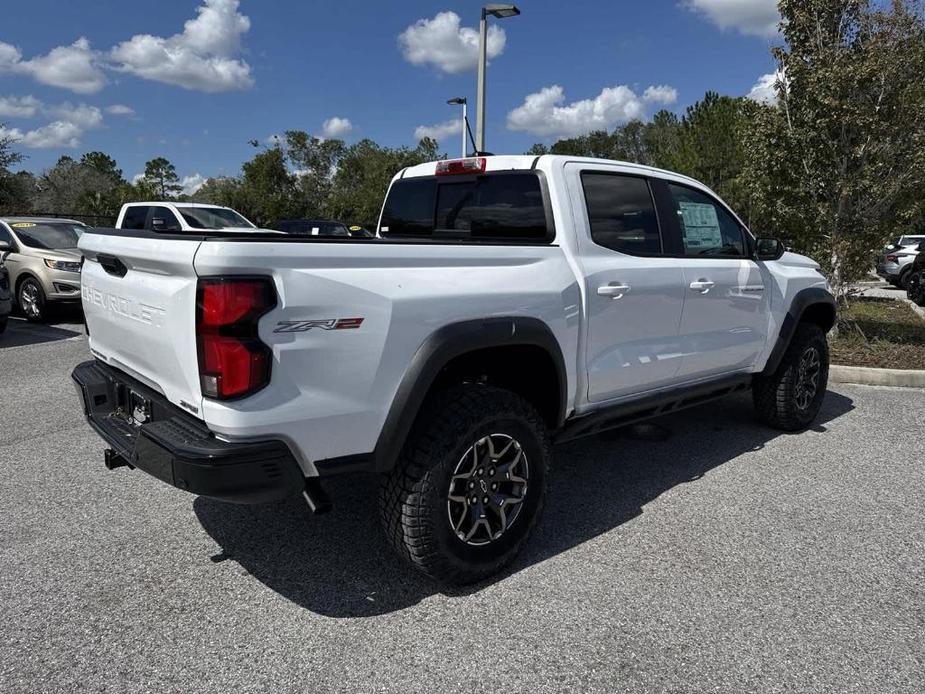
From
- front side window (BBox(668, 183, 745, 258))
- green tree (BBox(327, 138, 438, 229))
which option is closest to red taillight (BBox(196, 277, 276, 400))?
front side window (BBox(668, 183, 745, 258))

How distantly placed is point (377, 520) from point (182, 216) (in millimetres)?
9809

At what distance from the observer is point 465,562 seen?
2.88m

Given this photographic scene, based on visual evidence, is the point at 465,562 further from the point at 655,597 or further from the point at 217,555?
the point at 217,555

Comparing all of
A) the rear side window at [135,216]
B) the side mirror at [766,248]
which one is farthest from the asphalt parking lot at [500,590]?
the rear side window at [135,216]

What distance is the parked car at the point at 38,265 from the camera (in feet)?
33.5

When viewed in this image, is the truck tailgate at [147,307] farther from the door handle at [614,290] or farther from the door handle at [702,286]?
the door handle at [702,286]

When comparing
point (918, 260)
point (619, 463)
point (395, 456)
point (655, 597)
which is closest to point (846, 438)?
point (619, 463)

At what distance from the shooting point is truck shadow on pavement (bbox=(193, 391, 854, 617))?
2.95m

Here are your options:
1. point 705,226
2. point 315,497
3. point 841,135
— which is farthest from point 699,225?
point 841,135

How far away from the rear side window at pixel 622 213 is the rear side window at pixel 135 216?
11169 mm

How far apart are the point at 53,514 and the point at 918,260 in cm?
1706

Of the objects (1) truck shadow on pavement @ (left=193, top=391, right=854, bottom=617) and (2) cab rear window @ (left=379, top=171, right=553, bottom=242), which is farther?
(2) cab rear window @ (left=379, top=171, right=553, bottom=242)

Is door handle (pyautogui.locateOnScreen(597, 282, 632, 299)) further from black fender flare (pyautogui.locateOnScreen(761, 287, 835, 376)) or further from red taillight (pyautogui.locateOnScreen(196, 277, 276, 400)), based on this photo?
black fender flare (pyautogui.locateOnScreen(761, 287, 835, 376))

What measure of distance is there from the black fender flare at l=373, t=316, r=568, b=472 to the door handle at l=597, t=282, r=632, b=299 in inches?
24.4
